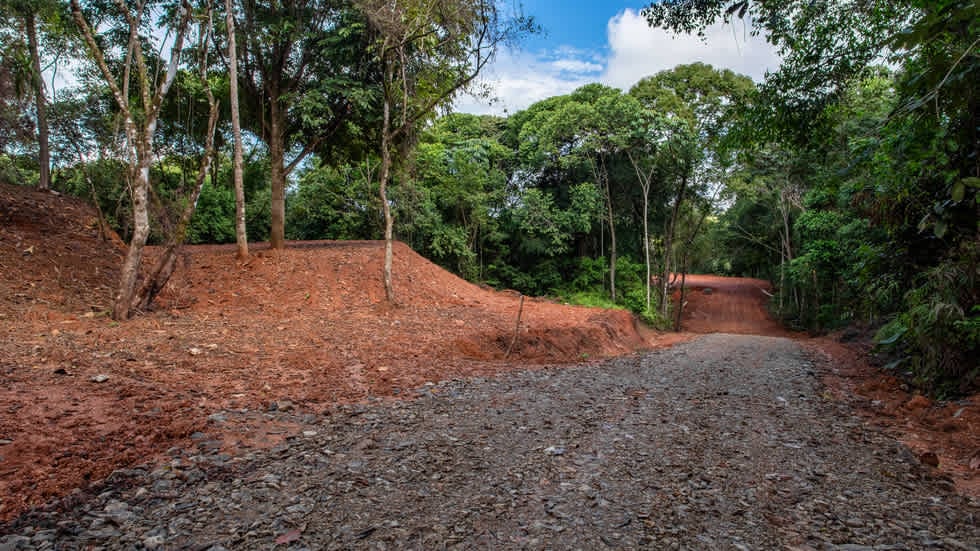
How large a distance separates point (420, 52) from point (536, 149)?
1146 cm

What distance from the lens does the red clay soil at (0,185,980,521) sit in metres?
3.33

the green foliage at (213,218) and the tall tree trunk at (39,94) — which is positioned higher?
the tall tree trunk at (39,94)

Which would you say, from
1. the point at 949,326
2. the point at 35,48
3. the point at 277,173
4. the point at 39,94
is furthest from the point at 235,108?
the point at 949,326

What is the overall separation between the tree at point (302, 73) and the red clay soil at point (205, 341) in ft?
11.3

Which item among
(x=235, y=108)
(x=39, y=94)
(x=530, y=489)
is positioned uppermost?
(x=39, y=94)

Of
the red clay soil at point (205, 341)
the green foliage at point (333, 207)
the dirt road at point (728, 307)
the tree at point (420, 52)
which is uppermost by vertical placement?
the tree at point (420, 52)

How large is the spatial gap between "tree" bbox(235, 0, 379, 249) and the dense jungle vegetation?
74mm

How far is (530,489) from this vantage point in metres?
2.93

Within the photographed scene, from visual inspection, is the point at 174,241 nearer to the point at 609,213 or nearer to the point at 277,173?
the point at 277,173

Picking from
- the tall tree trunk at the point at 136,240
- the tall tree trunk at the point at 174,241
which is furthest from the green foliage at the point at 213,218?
the tall tree trunk at the point at 136,240

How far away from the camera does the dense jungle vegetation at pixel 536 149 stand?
17.3 ft

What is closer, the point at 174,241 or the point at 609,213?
the point at 174,241

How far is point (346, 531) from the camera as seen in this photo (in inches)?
94.2

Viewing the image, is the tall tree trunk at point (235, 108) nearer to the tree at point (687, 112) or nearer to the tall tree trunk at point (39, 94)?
the tall tree trunk at point (39, 94)
